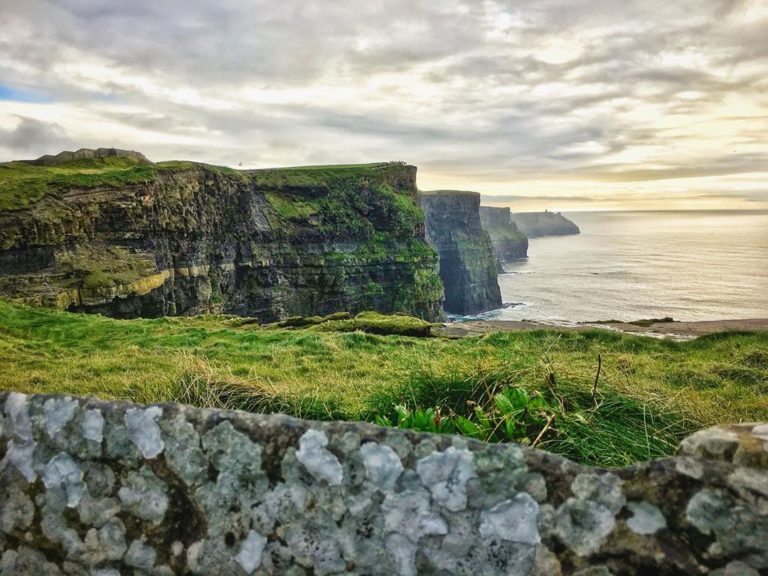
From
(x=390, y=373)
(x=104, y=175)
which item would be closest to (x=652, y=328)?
(x=390, y=373)

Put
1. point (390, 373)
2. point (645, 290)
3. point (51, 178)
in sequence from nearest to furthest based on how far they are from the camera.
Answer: point (390, 373) < point (51, 178) < point (645, 290)

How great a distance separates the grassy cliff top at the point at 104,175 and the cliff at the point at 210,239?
17cm

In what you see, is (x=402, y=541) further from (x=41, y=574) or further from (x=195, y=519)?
(x=41, y=574)

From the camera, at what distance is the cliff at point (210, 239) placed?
4031 centimetres

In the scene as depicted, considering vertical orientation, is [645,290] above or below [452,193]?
below

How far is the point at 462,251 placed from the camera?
498ft

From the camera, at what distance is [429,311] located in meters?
92.3

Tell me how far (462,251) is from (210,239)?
3756 inches

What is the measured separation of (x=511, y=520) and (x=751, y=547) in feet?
3.00

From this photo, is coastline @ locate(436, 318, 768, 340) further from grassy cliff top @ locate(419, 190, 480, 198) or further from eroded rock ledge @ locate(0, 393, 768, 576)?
grassy cliff top @ locate(419, 190, 480, 198)

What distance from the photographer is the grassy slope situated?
5129mm

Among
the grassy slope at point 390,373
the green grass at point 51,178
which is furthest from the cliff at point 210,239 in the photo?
the grassy slope at point 390,373

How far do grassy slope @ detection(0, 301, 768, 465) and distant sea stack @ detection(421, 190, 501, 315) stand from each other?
12261cm

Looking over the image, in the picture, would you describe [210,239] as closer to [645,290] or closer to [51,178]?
[51,178]
